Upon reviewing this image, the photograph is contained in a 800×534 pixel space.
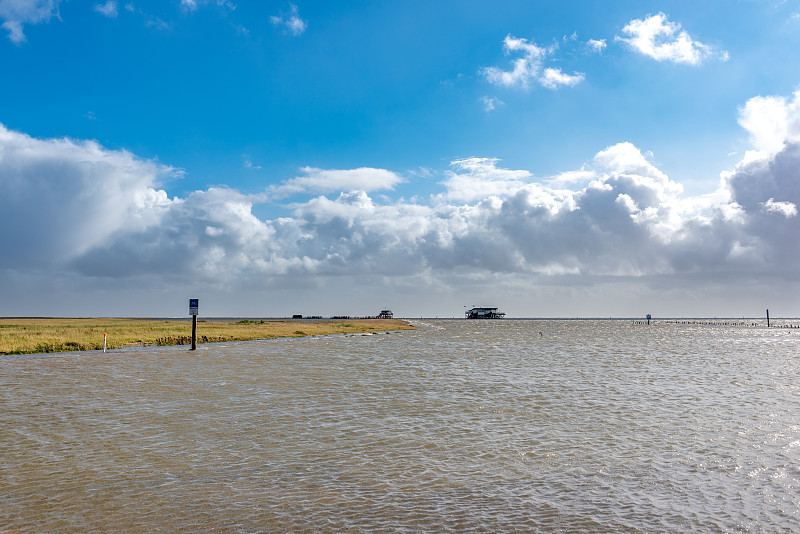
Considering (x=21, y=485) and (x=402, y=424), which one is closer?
(x=21, y=485)

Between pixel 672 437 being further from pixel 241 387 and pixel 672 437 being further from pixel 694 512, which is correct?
pixel 241 387

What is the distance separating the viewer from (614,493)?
10805 mm

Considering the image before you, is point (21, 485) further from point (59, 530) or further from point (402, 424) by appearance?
point (402, 424)

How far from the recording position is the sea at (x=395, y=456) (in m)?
9.38

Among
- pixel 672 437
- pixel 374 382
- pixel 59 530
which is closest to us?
pixel 59 530

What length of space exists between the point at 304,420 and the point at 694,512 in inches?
473

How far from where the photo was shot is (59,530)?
855 centimetres

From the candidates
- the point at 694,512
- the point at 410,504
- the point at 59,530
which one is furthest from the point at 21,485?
the point at 694,512

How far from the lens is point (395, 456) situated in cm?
1362

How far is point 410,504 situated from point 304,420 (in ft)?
29.0

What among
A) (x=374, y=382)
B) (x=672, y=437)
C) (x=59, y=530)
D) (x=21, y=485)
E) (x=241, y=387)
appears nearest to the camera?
(x=59, y=530)

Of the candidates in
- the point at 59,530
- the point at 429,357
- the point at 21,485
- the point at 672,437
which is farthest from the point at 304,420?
the point at 429,357

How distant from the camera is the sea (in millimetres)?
9375

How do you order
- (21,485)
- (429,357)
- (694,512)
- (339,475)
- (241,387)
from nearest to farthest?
(694,512) → (21,485) → (339,475) → (241,387) → (429,357)
